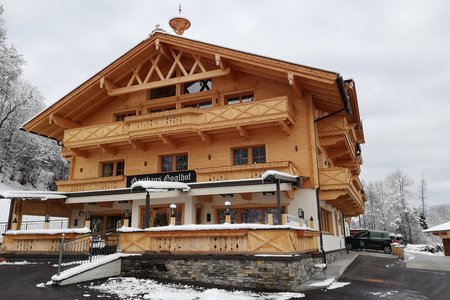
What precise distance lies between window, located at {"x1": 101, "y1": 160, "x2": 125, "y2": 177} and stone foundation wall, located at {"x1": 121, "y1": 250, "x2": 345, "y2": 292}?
32.8 feet

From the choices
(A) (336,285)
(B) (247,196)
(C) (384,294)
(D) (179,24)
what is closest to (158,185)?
(B) (247,196)

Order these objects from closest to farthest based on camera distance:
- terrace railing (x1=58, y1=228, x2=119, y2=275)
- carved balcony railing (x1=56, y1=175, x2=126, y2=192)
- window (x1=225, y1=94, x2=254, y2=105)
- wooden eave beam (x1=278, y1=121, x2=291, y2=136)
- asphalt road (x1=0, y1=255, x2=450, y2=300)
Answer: asphalt road (x1=0, y1=255, x2=450, y2=300)
terrace railing (x1=58, y1=228, x2=119, y2=275)
wooden eave beam (x1=278, y1=121, x2=291, y2=136)
carved balcony railing (x1=56, y1=175, x2=126, y2=192)
window (x1=225, y1=94, x2=254, y2=105)

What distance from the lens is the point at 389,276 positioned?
15070 millimetres

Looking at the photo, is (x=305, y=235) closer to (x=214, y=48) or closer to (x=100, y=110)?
(x=214, y=48)

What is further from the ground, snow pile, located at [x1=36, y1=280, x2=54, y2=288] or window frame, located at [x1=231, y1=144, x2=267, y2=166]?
window frame, located at [x1=231, y1=144, x2=267, y2=166]

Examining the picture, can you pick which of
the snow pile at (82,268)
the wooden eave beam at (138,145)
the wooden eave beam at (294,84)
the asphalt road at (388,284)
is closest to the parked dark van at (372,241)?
the asphalt road at (388,284)

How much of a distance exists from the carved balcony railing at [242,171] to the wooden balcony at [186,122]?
2323 mm

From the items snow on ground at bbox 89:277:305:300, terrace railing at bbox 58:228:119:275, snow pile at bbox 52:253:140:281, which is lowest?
snow on ground at bbox 89:277:305:300

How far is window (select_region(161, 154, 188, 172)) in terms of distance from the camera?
70.7 feet

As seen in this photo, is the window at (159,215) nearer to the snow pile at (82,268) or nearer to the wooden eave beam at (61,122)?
the snow pile at (82,268)

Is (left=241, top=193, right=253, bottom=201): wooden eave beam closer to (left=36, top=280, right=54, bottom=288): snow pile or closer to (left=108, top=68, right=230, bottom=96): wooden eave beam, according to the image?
(left=108, top=68, right=230, bottom=96): wooden eave beam

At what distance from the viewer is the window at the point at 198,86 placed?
74.1ft

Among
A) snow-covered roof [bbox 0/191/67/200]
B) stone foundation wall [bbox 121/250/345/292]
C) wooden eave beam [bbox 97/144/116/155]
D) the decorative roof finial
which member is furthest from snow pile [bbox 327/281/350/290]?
the decorative roof finial

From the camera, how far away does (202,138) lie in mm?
20172
